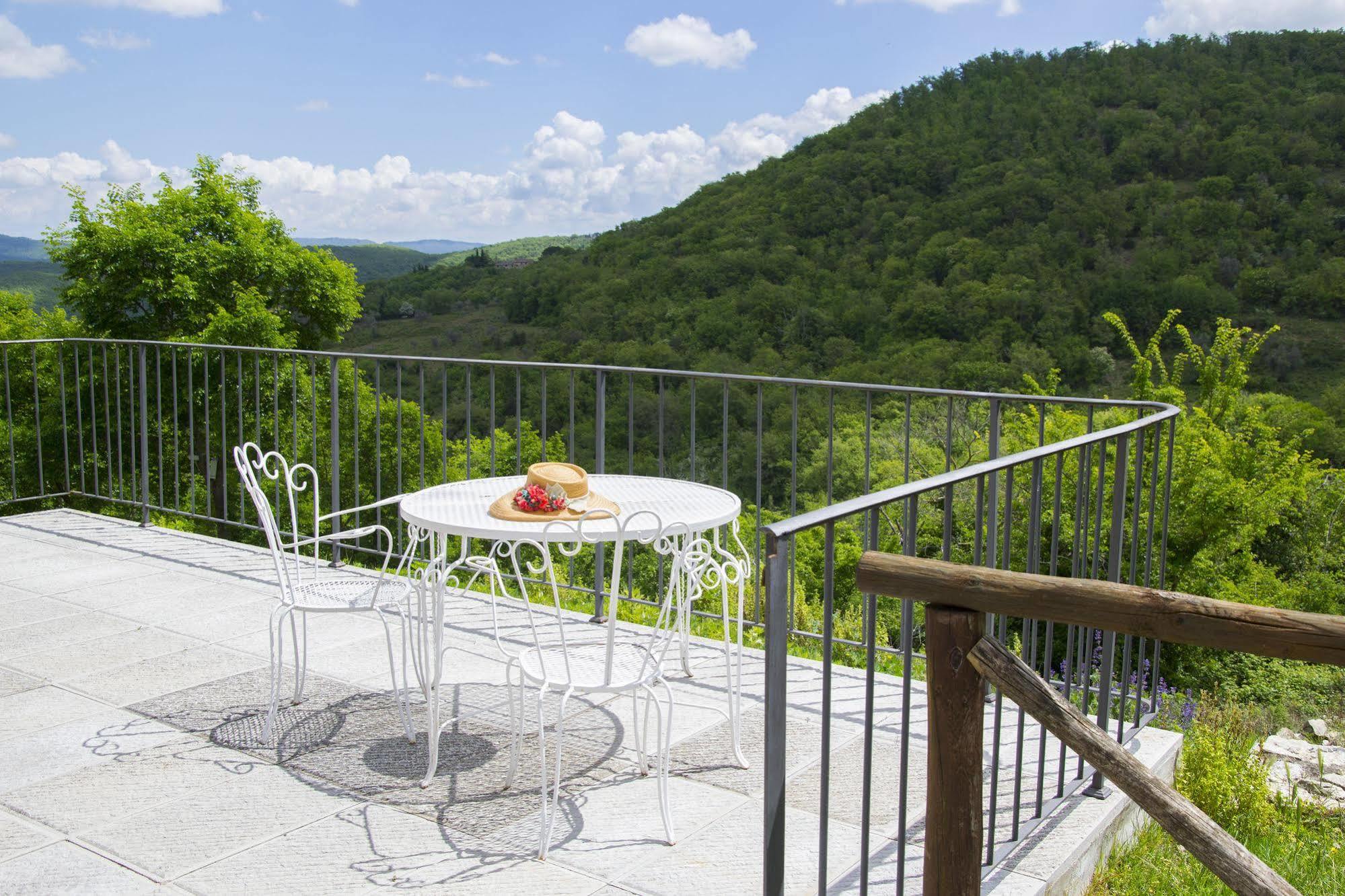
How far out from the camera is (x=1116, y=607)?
1.43 metres

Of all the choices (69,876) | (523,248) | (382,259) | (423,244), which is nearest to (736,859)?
(69,876)

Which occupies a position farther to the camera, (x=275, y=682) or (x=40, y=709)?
(x=40, y=709)

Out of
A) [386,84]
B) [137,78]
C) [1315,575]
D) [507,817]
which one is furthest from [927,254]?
[507,817]

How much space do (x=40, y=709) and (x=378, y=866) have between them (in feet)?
5.61

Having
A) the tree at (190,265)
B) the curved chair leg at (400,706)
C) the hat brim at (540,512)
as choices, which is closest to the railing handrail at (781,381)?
the hat brim at (540,512)

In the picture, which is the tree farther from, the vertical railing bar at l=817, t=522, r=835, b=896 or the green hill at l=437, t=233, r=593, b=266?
the vertical railing bar at l=817, t=522, r=835, b=896

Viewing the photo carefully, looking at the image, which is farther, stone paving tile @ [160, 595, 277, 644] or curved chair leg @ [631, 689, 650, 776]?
stone paving tile @ [160, 595, 277, 644]

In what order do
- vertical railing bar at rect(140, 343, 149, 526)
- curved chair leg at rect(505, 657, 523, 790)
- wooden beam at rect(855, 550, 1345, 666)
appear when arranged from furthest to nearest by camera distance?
vertical railing bar at rect(140, 343, 149, 526) → curved chair leg at rect(505, 657, 523, 790) → wooden beam at rect(855, 550, 1345, 666)

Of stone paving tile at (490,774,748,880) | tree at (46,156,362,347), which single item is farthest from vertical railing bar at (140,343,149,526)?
tree at (46,156,362,347)

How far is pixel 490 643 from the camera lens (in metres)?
4.16

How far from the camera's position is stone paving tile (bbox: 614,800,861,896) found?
7.72 ft

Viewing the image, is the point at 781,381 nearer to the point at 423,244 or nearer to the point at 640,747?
the point at 640,747

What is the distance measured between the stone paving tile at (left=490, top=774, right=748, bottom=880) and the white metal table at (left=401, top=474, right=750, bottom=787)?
0.89 feet

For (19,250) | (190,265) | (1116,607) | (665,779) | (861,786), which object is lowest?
(861,786)
